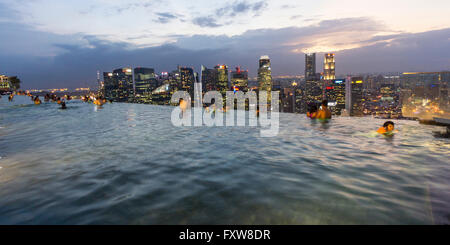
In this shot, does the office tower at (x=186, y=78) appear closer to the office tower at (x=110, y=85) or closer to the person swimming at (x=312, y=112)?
the office tower at (x=110, y=85)

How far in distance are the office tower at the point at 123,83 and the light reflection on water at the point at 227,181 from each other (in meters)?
136

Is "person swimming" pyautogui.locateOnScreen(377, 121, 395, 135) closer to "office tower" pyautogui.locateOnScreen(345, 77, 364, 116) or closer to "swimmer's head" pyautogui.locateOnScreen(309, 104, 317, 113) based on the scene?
"swimmer's head" pyautogui.locateOnScreen(309, 104, 317, 113)

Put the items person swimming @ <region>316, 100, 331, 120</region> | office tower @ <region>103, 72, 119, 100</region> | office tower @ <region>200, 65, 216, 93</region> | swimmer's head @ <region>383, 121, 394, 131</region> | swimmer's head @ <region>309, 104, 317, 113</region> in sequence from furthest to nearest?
office tower @ <region>200, 65, 216, 93</region> → office tower @ <region>103, 72, 119, 100</region> → swimmer's head @ <region>309, 104, 317, 113</region> → person swimming @ <region>316, 100, 331, 120</region> → swimmer's head @ <region>383, 121, 394, 131</region>

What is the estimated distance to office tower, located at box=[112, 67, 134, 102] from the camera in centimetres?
13488

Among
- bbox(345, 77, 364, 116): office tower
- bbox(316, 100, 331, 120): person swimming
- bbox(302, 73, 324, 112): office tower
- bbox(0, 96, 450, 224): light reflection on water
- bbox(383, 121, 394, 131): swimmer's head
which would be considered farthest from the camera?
bbox(302, 73, 324, 112): office tower

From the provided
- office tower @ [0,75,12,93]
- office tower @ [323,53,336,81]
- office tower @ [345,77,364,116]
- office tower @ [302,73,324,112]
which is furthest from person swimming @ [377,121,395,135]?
office tower @ [323,53,336,81]

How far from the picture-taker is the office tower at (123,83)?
5310 inches

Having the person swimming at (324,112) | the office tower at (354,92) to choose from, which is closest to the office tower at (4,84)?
the person swimming at (324,112)

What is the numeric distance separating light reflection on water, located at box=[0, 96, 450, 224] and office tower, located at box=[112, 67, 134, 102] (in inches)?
5371

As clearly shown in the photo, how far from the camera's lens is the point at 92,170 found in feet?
19.4

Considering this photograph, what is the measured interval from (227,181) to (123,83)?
16852 centimetres

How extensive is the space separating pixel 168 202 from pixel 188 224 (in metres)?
0.88

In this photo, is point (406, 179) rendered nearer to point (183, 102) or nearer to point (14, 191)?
point (14, 191)
